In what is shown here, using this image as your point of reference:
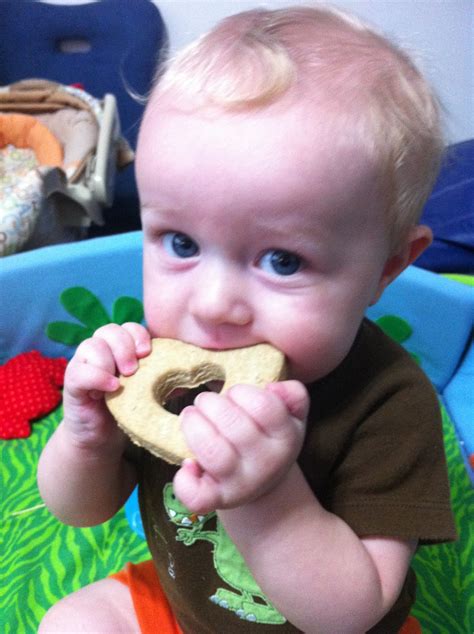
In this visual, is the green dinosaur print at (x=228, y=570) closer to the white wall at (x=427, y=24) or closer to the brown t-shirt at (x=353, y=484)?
the brown t-shirt at (x=353, y=484)

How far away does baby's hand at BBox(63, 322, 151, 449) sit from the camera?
0.48 meters

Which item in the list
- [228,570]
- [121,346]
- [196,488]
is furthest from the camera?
[228,570]

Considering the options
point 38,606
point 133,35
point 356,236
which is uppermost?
point 356,236

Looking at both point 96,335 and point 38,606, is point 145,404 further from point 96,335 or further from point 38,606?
point 38,606

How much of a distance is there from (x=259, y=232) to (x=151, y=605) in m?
0.48

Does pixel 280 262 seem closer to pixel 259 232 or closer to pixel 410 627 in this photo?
pixel 259 232

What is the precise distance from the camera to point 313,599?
47 centimetres

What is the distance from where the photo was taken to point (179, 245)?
0.48m

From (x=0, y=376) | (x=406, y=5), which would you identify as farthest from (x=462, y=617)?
(x=406, y=5)

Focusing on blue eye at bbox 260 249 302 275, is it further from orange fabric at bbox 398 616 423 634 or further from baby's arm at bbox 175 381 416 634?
orange fabric at bbox 398 616 423 634

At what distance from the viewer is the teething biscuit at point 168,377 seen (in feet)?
1.41

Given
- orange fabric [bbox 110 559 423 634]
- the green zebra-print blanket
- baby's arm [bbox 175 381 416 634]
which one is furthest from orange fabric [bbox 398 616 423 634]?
baby's arm [bbox 175 381 416 634]

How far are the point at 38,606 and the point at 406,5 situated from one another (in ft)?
5.99

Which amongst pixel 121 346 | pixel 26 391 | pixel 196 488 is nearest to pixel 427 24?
pixel 26 391
